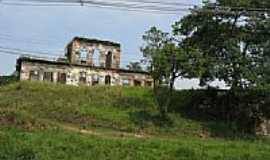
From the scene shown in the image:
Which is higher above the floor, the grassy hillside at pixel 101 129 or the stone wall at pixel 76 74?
the stone wall at pixel 76 74

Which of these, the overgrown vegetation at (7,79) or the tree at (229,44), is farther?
the overgrown vegetation at (7,79)

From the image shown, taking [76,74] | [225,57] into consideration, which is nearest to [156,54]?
[225,57]

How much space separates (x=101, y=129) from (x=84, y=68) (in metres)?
33.3

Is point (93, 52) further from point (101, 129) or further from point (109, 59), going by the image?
point (101, 129)

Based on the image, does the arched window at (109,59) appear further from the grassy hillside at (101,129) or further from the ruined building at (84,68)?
the grassy hillside at (101,129)

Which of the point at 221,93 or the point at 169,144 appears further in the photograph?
the point at 221,93

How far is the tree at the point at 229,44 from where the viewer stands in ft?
145

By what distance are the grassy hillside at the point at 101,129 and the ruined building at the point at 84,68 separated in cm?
1546

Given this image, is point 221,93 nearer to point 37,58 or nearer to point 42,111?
point 42,111

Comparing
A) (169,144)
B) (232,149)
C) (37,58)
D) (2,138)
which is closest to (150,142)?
(169,144)

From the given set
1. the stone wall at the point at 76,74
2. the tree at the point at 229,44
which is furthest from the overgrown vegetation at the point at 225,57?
the stone wall at the point at 76,74

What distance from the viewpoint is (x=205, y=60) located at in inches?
1756

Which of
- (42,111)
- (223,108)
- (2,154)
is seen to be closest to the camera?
(2,154)

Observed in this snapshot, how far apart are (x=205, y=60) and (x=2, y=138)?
68.5ft
